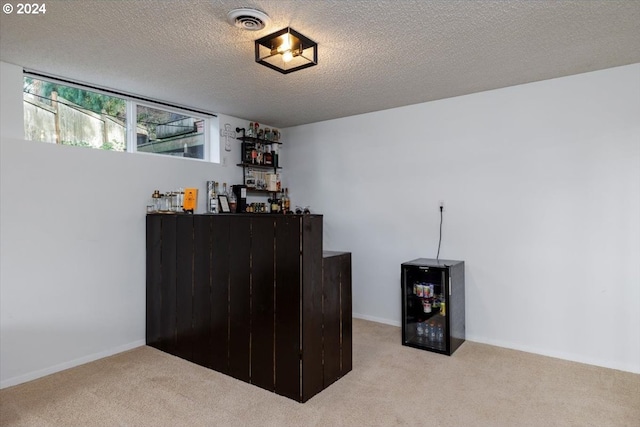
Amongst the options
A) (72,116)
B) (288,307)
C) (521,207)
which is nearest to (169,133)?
(72,116)

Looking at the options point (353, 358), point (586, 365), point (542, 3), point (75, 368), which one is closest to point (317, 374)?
point (353, 358)

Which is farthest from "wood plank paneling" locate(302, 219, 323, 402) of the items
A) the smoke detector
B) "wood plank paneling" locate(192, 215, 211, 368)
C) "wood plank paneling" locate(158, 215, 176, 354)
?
"wood plank paneling" locate(158, 215, 176, 354)

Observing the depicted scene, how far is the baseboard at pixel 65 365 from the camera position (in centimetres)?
275

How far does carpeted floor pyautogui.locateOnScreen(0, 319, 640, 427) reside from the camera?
7.39 feet

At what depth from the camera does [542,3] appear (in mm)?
2037

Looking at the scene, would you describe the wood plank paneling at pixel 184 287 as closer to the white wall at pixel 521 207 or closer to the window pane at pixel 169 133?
the window pane at pixel 169 133

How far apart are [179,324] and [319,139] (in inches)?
110

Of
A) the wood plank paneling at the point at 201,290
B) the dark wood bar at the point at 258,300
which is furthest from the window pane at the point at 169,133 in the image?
Answer: the wood plank paneling at the point at 201,290

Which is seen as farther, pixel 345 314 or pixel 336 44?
pixel 345 314

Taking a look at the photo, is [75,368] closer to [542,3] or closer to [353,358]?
[353,358]

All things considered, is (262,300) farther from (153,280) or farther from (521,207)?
(521,207)

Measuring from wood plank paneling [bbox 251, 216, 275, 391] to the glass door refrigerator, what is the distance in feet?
4.78

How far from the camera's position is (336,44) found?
8.25 feet

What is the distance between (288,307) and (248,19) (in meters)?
1.84
